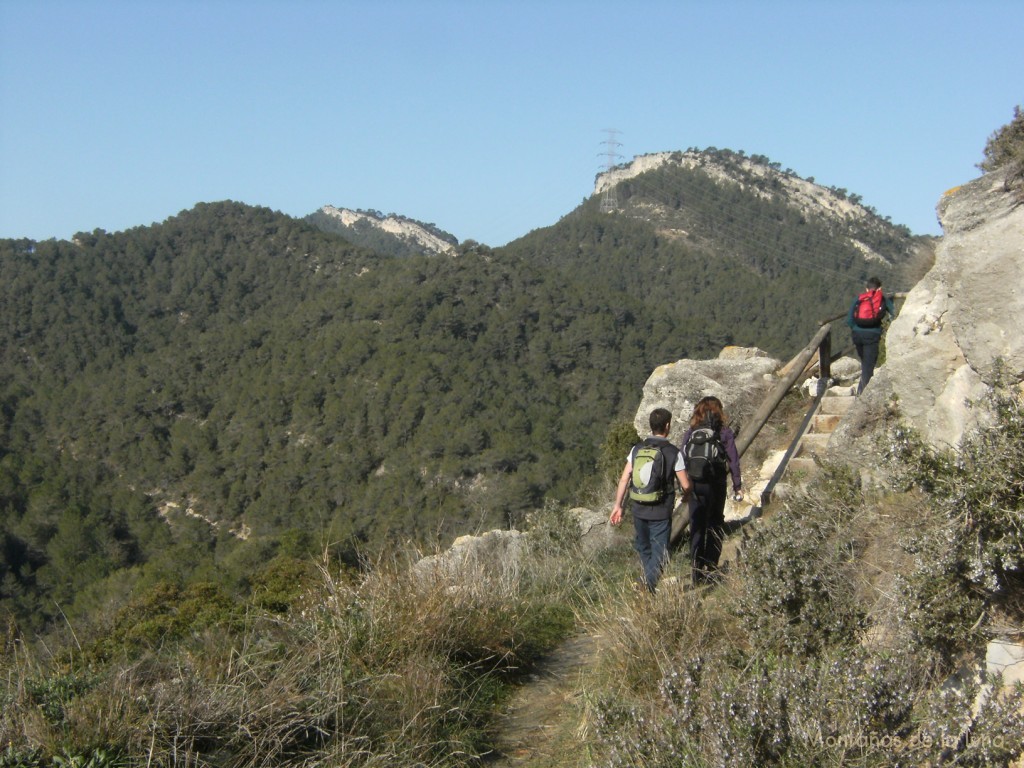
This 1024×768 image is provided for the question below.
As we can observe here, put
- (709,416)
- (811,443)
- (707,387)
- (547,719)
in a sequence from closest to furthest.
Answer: (547,719) < (709,416) < (811,443) < (707,387)

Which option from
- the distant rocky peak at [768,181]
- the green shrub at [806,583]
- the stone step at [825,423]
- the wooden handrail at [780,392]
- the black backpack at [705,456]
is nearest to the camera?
the green shrub at [806,583]

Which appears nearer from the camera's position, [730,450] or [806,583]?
[806,583]

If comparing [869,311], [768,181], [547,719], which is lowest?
[547,719]

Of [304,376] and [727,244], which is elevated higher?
[727,244]

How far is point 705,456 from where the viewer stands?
5.21 meters

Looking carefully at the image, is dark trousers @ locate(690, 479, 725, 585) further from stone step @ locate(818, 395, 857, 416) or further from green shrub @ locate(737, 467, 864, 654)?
stone step @ locate(818, 395, 857, 416)

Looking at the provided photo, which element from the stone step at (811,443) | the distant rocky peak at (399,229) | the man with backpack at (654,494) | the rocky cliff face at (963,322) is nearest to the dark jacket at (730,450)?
the man with backpack at (654,494)

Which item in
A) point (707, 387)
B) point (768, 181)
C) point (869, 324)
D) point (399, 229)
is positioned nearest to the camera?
point (869, 324)

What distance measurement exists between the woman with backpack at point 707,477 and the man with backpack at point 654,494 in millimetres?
202

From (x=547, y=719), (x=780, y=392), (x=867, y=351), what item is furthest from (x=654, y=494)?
(x=867, y=351)

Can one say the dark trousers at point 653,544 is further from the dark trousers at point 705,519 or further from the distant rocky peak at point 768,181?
the distant rocky peak at point 768,181

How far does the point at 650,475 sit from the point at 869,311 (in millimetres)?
4177

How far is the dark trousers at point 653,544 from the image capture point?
4.93 metres

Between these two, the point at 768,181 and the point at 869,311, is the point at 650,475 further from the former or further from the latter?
the point at 768,181
